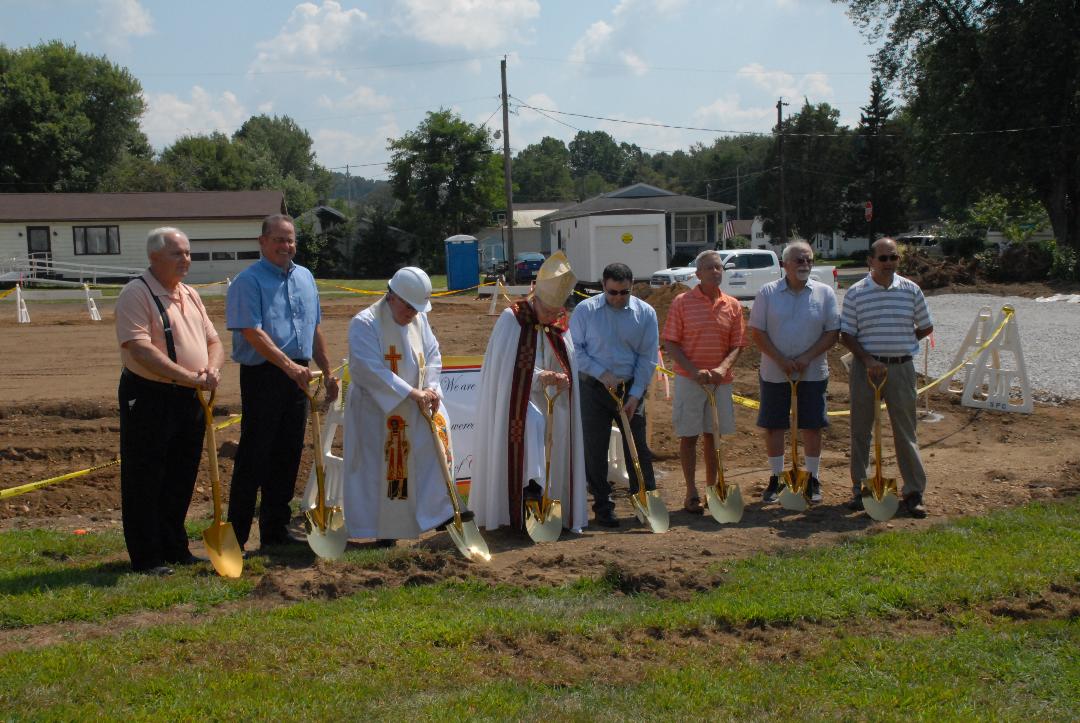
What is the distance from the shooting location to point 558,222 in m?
A: 45.2

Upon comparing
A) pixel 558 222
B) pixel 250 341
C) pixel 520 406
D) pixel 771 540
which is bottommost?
pixel 771 540

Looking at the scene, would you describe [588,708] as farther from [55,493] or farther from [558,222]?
[558,222]

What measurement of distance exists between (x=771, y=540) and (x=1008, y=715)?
2.93 m

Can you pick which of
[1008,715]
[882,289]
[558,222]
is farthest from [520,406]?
[558,222]


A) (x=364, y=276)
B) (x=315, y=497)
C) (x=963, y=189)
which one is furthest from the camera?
(x=364, y=276)

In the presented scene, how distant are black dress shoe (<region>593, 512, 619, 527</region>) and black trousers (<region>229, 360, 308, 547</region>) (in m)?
2.26

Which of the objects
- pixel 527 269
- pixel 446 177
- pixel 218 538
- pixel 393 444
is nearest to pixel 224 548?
pixel 218 538

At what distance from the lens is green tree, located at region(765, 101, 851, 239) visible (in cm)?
7506

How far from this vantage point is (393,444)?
22.6 feet

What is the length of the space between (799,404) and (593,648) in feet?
12.4

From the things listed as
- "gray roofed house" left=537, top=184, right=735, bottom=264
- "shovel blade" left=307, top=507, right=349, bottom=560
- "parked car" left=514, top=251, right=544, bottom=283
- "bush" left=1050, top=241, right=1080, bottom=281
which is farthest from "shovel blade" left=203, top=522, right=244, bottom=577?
"gray roofed house" left=537, top=184, right=735, bottom=264

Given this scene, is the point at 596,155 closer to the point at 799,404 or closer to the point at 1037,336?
the point at 1037,336

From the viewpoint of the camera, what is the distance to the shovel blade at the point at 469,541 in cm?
637

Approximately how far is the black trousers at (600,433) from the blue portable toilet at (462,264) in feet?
103
